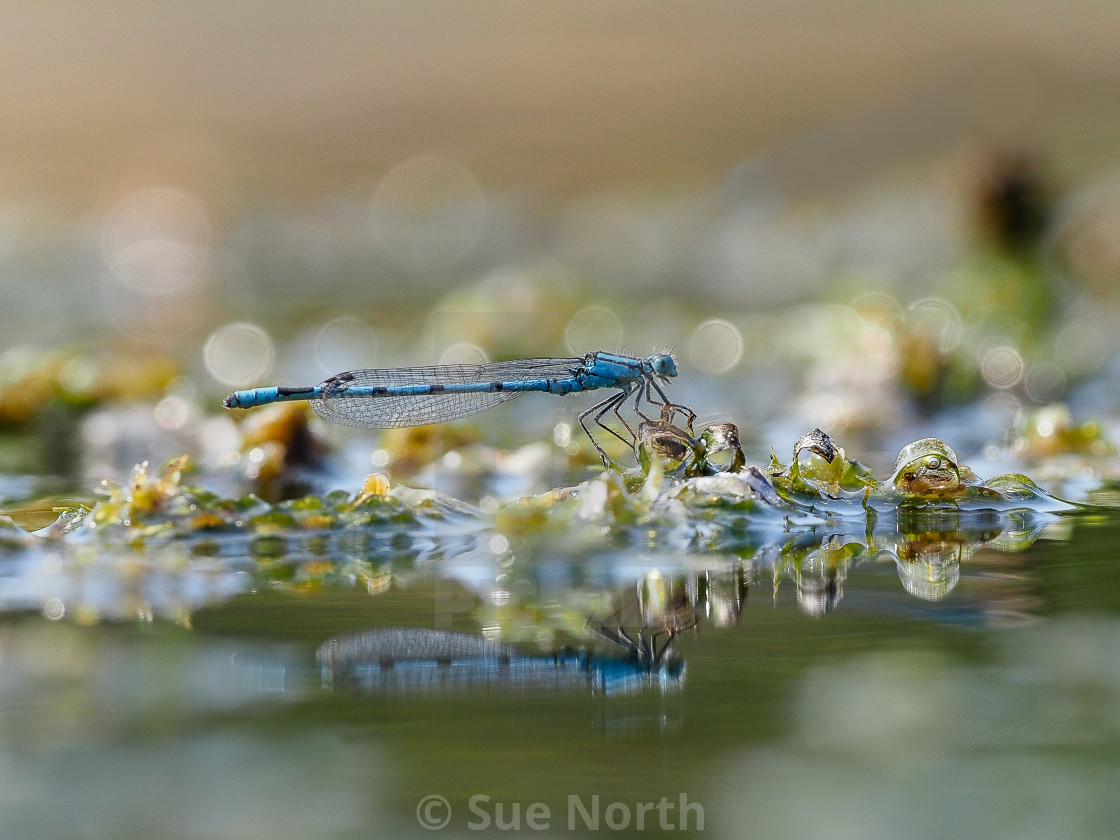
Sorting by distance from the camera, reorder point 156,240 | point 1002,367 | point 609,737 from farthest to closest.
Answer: point 156,240 → point 1002,367 → point 609,737

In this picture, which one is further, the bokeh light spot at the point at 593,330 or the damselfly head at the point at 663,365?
the bokeh light spot at the point at 593,330

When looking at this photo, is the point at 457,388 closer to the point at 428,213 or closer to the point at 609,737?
the point at 609,737

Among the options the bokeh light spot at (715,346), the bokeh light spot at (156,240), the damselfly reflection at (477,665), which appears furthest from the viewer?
the bokeh light spot at (156,240)

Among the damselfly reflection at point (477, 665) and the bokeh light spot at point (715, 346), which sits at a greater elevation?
the bokeh light spot at point (715, 346)

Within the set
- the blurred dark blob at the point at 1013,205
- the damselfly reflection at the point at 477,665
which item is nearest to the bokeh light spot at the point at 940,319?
the blurred dark blob at the point at 1013,205

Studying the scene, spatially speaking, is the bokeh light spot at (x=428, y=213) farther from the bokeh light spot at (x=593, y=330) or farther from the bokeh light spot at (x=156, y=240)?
the bokeh light spot at (x=593, y=330)

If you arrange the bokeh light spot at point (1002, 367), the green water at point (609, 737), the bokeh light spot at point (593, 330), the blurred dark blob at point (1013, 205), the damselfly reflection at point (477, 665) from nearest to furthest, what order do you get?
the green water at point (609, 737), the damselfly reflection at point (477, 665), the bokeh light spot at point (1002, 367), the bokeh light spot at point (593, 330), the blurred dark blob at point (1013, 205)

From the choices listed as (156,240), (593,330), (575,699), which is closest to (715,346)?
(593,330)

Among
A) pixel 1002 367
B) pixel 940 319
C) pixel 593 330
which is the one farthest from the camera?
pixel 593 330
